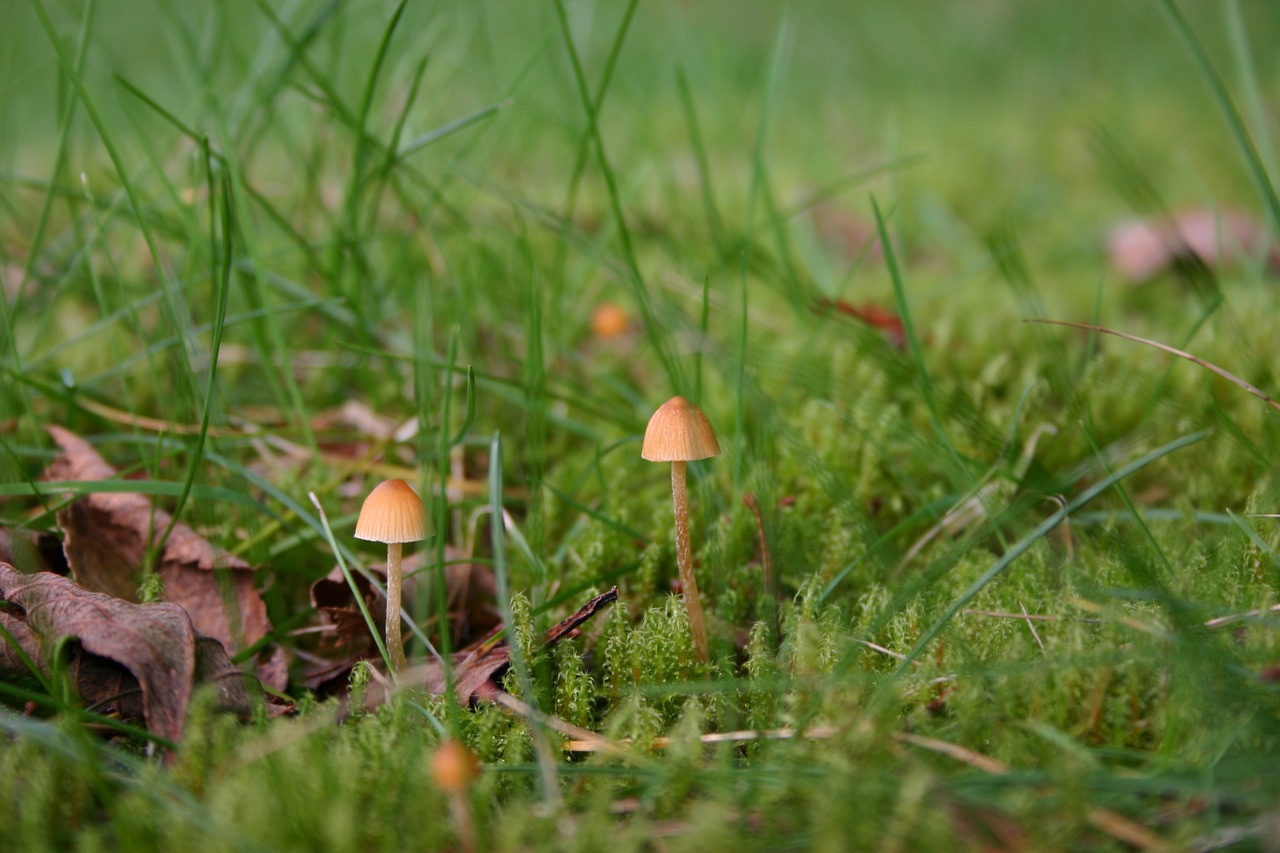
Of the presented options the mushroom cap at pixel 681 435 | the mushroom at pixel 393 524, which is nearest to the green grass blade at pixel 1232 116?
the mushroom cap at pixel 681 435

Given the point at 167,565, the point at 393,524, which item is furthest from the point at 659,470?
the point at 167,565

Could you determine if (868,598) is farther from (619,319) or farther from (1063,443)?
(619,319)

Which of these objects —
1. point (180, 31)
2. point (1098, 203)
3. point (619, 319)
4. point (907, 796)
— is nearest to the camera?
point (907, 796)

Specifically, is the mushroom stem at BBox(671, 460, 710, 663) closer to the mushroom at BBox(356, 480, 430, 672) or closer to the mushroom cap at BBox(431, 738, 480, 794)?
the mushroom at BBox(356, 480, 430, 672)

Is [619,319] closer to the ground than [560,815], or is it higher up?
higher up

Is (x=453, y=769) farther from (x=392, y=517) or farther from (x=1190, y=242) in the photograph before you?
(x=1190, y=242)

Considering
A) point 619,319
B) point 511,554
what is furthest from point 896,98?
point 511,554

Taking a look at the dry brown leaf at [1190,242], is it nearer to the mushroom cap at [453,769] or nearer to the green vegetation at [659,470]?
the green vegetation at [659,470]
